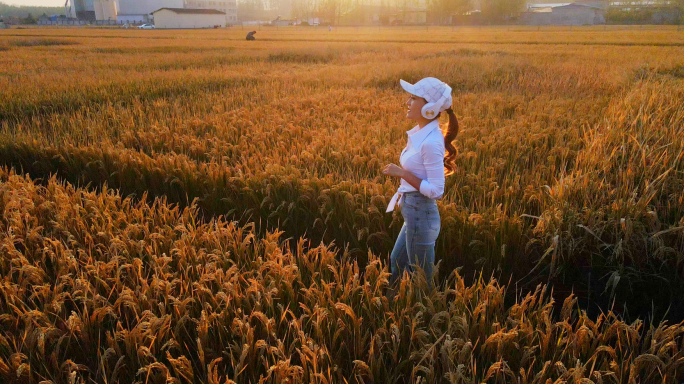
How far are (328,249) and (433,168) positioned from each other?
1.18 m

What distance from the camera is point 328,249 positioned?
3.14 meters

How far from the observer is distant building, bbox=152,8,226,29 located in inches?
2426

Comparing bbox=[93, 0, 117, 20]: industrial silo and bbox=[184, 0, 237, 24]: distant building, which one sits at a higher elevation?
bbox=[184, 0, 237, 24]: distant building

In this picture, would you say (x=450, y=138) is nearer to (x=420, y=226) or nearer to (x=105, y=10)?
(x=420, y=226)

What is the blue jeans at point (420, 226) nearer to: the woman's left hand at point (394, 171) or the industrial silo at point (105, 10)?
the woman's left hand at point (394, 171)

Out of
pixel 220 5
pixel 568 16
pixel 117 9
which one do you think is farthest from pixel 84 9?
pixel 568 16

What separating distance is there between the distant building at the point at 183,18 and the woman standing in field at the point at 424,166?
68416 mm

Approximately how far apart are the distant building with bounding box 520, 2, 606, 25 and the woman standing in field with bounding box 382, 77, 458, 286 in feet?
232

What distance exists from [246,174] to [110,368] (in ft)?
7.34

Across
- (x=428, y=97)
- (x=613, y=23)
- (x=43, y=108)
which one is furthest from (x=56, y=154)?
(x=613, y=23)

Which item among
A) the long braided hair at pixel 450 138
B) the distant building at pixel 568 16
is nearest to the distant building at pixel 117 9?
the distant building at pixel 568 16

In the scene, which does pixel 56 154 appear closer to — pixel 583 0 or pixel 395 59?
pixel 395 59

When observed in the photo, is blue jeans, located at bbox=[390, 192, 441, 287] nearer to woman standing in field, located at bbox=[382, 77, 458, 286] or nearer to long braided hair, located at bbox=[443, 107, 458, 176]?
woman standing in field, located at bbox=[382, 77, 458, 286]

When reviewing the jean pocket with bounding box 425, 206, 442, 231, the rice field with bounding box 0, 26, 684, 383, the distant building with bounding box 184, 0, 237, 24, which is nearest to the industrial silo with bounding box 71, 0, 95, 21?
the distant building with bounding box 184, 0, 237, 24
